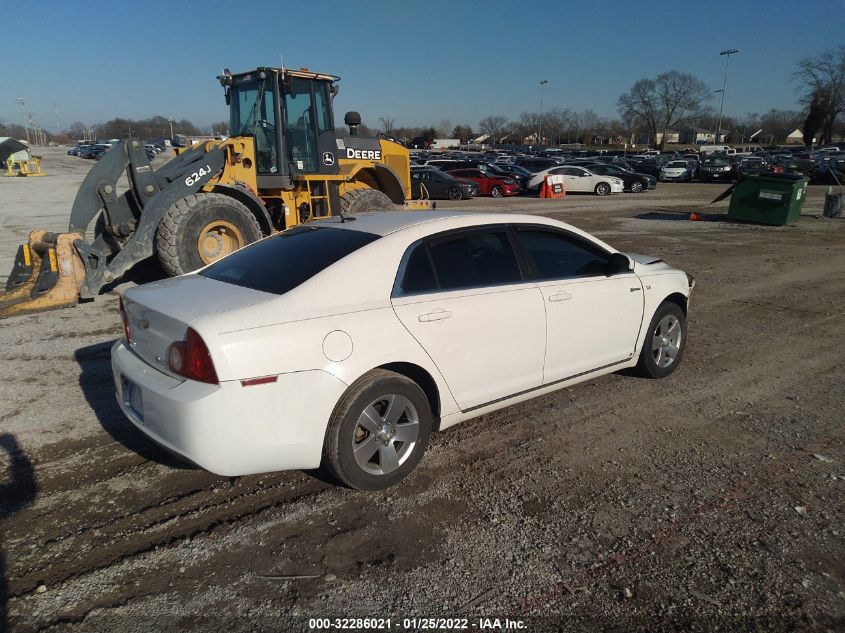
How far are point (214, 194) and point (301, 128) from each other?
2.19 metres

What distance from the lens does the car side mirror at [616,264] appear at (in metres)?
4.75

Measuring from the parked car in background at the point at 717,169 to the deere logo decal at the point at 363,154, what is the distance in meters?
33.5

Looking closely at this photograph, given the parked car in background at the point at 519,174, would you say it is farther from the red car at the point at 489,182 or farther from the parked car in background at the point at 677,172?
the parked car in background at the point at 677,172

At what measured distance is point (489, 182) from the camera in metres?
28.4

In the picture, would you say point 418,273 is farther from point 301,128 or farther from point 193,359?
point 301,128

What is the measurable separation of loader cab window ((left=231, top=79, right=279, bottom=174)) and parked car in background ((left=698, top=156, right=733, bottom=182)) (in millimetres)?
36192

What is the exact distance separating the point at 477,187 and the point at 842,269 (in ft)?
57.2

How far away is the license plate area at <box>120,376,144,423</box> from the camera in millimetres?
3385

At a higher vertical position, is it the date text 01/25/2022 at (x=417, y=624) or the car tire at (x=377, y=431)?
the car tire at (x=377, y=431)

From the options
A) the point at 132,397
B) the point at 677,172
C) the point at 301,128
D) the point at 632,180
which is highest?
the point at 301,128

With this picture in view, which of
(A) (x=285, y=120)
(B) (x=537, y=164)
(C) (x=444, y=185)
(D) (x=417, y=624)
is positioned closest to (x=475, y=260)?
(D) (x=417, y=624)

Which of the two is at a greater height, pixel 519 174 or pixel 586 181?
pixel 519 174

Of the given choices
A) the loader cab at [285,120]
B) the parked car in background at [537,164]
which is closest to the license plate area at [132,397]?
the loader cab at [285,120]

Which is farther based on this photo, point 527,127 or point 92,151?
point 527,127
